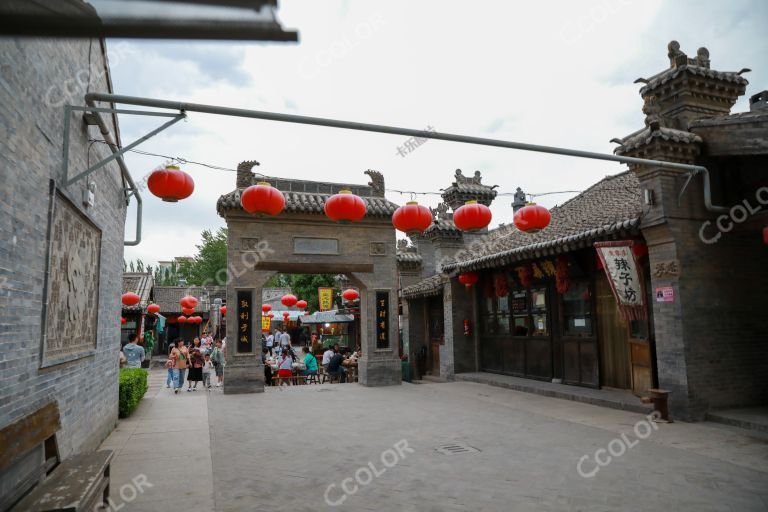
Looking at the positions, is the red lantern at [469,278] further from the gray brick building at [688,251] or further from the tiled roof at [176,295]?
the tiled roof at [176,295]

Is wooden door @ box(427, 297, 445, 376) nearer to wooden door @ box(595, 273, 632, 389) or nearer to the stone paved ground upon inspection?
wooden door @ box(595, 273, 632, 389)

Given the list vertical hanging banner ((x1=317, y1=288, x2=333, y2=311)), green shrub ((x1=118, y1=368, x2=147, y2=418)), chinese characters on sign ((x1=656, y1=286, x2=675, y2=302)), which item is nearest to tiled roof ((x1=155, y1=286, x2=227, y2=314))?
vertical hanging banner ((x1=317, y1=288, x2=333, y2=311))

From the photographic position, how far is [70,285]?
15.0 feet

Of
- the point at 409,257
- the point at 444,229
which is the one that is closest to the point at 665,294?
the point at 444,229

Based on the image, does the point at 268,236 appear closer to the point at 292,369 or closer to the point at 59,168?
the point at 292,369

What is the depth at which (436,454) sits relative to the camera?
571 centimetres

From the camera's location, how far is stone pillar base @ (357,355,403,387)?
488 inches

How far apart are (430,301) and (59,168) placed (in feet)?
43.1

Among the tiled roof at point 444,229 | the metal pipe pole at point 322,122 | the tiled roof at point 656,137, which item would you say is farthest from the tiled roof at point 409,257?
the metal pipe pole at point 322,122

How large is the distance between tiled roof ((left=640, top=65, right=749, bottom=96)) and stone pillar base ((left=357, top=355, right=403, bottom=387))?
27.2ft

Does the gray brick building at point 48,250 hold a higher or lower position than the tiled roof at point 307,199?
lower

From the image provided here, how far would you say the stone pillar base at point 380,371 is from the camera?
12.4 meters

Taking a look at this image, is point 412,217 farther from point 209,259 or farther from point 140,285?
point 209,259

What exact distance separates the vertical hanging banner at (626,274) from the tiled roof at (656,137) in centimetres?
147
